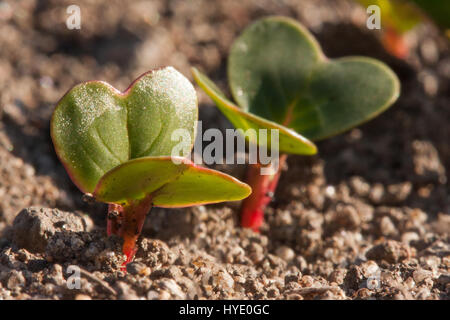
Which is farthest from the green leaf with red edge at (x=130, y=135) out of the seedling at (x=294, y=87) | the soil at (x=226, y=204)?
the seedling at (x=294, y=87)

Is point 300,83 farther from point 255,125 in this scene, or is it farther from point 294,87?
point 255,125

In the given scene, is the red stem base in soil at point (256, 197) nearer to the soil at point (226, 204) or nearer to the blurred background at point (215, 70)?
the soil at point (226, 204)

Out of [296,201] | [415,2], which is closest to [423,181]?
[296,201]

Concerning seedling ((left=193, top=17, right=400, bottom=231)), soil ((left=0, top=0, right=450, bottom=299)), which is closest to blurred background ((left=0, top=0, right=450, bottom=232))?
soil ((left=0, top=0, right=450, bottom=299))

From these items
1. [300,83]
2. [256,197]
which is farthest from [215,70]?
[256,197]

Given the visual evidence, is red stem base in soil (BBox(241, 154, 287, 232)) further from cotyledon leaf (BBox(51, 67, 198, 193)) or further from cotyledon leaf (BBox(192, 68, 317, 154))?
cotyledon leaf (BBox(51, 67, 198, 193))

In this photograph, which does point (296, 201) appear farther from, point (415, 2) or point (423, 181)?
point (415, 2)
